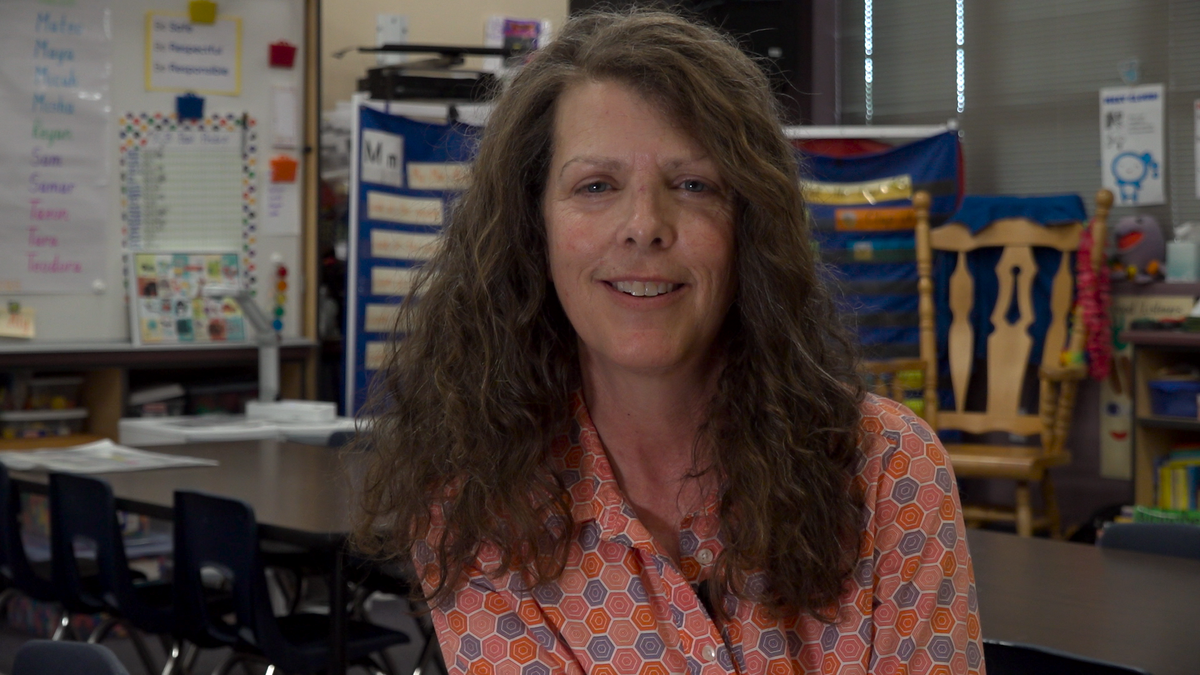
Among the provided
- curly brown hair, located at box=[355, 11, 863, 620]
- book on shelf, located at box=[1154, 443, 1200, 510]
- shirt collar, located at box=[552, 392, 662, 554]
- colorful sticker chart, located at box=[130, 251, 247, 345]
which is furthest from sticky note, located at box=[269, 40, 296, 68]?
shirt collar, located at box=[552, 392, 662, 554]

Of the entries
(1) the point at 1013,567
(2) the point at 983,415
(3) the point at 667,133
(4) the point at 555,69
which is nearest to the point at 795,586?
(3) the point at 667,133

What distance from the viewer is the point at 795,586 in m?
1.15

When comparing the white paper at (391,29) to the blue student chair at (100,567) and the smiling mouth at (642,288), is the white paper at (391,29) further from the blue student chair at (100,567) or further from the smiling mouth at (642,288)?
the smiling mouth at (642,288)

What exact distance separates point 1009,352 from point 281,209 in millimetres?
2933

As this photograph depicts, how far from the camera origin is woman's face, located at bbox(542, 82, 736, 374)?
1.15 m

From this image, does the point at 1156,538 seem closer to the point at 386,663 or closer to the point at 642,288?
the point at 642,288

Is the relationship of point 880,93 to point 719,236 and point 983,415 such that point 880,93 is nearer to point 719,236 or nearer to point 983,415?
point 983,415

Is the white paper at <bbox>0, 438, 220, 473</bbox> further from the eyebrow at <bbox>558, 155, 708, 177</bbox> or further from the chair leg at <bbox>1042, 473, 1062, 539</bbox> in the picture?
the chair leg at <bbox>1042, 473, 1062, 539</bbox>

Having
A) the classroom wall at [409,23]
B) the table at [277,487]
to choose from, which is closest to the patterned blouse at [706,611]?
the table at [277,487]

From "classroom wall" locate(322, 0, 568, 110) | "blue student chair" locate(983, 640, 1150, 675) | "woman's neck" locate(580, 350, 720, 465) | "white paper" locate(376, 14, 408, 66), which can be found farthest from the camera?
"classroom wall" locate(322, 0, 568, 110)

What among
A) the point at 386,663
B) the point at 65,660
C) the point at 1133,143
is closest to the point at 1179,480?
the point at 1133,143

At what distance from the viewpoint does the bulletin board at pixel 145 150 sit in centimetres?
445

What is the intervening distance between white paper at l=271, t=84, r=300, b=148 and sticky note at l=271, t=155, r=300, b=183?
0.18ft

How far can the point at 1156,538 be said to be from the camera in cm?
237
